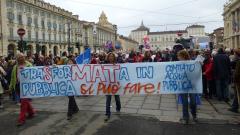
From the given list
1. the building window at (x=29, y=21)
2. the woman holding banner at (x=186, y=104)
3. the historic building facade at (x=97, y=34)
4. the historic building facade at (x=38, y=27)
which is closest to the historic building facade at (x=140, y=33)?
the historic building facade at (x=97, y=34)

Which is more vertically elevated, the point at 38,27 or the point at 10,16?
the point at 10,16

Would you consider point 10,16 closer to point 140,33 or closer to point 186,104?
point 186,104

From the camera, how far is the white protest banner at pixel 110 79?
25.7 ft

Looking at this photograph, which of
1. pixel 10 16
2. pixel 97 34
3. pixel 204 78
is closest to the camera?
pixel 204 78

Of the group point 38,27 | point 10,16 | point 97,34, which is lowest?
point 38,27

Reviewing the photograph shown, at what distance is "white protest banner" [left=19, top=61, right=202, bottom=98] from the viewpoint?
7.84 m

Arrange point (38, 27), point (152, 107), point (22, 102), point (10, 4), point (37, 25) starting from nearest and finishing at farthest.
→ point (22, 102) → point (152, 107) → point (10, 4) → point (37, 25) → point (38, 27)

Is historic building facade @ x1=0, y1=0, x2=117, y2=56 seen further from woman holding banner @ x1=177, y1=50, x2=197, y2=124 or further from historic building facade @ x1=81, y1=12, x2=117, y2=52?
woman holding banner @ x1=177, y1=50, x2=197, y2=124

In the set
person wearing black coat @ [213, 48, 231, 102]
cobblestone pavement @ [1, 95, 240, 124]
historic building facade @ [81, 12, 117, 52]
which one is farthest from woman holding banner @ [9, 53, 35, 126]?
historic building facade @ [81, 12, 117, 52]

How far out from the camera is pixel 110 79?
8.09m

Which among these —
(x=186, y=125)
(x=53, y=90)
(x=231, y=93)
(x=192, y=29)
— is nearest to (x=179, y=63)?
(x=186, y=125)

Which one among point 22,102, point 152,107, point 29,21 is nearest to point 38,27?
point 29,21

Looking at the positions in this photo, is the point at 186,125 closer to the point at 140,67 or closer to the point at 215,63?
the point at 140,67

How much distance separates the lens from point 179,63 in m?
7.80
